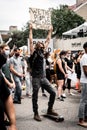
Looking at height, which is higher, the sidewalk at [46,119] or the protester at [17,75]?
the protester at [17,75]

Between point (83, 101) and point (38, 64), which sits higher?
point (38, 64)

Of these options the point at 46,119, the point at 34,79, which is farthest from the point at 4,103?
the point at 46,119

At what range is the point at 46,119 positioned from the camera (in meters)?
7.69

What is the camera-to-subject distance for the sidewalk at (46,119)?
698cm

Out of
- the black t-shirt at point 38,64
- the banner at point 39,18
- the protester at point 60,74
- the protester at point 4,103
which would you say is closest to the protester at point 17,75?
the banner at point 39,18

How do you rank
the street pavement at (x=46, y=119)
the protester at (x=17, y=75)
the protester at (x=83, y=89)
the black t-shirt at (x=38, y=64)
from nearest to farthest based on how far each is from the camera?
the protester at (x=83, y=89)
the street pavement at (x=46, y=119)
the black t-shirt at (x=38, y=64)
the protester at (x=17, y=75)

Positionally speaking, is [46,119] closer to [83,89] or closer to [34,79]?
[34,79]

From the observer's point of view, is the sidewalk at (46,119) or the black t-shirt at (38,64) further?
the black t-shirt at (38,64)

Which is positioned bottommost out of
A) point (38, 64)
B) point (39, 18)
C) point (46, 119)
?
point (46, 119)

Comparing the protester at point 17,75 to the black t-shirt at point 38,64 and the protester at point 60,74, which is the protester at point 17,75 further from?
the black t-shirt at point 38,64

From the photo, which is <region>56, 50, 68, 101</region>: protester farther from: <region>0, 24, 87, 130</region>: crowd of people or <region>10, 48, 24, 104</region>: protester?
<region>10, 48, 24, 104</region>: protester

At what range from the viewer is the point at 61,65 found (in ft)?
35.3

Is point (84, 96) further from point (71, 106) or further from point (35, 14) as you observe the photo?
point (35, 14)

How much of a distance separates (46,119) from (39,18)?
4.02 meters
